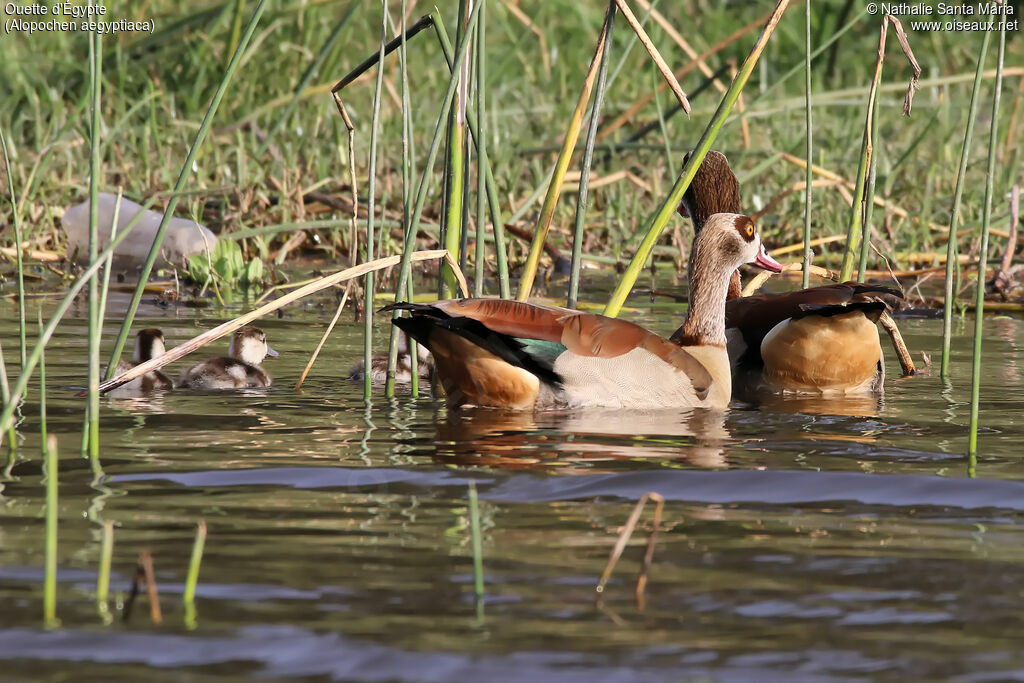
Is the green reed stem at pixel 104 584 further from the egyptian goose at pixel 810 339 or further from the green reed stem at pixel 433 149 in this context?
the egyptian goose at pixel 810 339

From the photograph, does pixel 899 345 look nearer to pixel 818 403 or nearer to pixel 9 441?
pixel 818 403

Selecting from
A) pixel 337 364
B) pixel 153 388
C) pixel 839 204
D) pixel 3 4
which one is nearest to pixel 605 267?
pixel 839 204

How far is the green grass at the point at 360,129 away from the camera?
27.9 feet

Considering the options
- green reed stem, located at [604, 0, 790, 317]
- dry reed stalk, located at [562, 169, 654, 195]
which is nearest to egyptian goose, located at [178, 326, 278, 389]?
green reed stem, located at [604, 0, 790, 317]

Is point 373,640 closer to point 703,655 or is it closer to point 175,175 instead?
point 703,655

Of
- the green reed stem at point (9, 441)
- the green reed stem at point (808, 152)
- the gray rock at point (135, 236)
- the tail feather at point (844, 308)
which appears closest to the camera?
the green reed stem at point (9, 441)

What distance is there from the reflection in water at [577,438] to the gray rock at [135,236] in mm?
3382

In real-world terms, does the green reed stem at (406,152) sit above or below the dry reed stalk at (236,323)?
above

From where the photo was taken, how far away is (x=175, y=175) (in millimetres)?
8727

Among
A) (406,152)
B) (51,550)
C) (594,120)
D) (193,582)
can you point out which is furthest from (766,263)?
(51,550)

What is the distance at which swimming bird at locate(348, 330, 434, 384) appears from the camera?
18.6 feet

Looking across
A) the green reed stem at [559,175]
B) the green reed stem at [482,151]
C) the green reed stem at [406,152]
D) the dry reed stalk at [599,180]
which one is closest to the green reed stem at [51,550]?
the green reed stem at [406,152]

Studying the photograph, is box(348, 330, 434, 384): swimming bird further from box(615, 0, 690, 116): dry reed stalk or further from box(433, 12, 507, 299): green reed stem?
box(615, 0, 690, 116): dry reed stalk

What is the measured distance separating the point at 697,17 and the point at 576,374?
31.4ft
